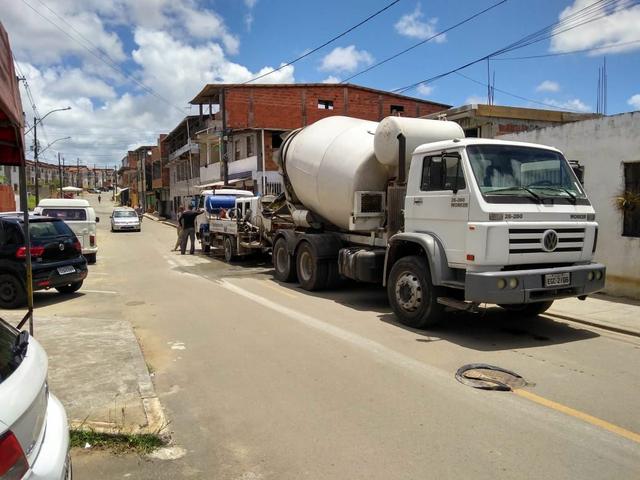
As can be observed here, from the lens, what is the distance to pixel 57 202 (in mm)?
16766

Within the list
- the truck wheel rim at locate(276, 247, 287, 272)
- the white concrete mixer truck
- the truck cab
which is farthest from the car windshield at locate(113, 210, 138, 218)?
the truck cab

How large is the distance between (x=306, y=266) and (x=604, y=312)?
5805 millimetres

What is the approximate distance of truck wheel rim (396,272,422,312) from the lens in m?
7.71

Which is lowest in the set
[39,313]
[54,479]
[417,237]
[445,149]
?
[39,313]

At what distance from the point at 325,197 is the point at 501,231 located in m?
5.00

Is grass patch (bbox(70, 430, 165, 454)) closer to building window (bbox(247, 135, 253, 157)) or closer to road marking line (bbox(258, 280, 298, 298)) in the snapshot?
road marking line (bbox(258, 280, 298, 298))

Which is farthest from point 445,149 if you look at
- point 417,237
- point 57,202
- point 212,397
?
point 57,202

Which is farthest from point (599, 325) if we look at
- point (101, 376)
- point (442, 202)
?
point (101, 376)

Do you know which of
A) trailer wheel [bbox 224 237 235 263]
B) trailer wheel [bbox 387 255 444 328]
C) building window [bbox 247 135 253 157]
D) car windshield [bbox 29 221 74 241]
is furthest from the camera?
building window [bbox 247 135 253 157]

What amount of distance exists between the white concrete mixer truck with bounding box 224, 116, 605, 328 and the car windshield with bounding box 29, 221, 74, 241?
5655 mm

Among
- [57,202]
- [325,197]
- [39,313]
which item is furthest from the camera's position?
[57,202]

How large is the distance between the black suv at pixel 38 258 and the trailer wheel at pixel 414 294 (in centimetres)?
642

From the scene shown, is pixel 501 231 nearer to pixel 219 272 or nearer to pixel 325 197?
pixel 325 197

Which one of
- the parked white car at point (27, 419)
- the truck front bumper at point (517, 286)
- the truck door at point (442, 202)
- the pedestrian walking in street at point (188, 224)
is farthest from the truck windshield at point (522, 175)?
the pedestrian walking in street at point (188, 224)
